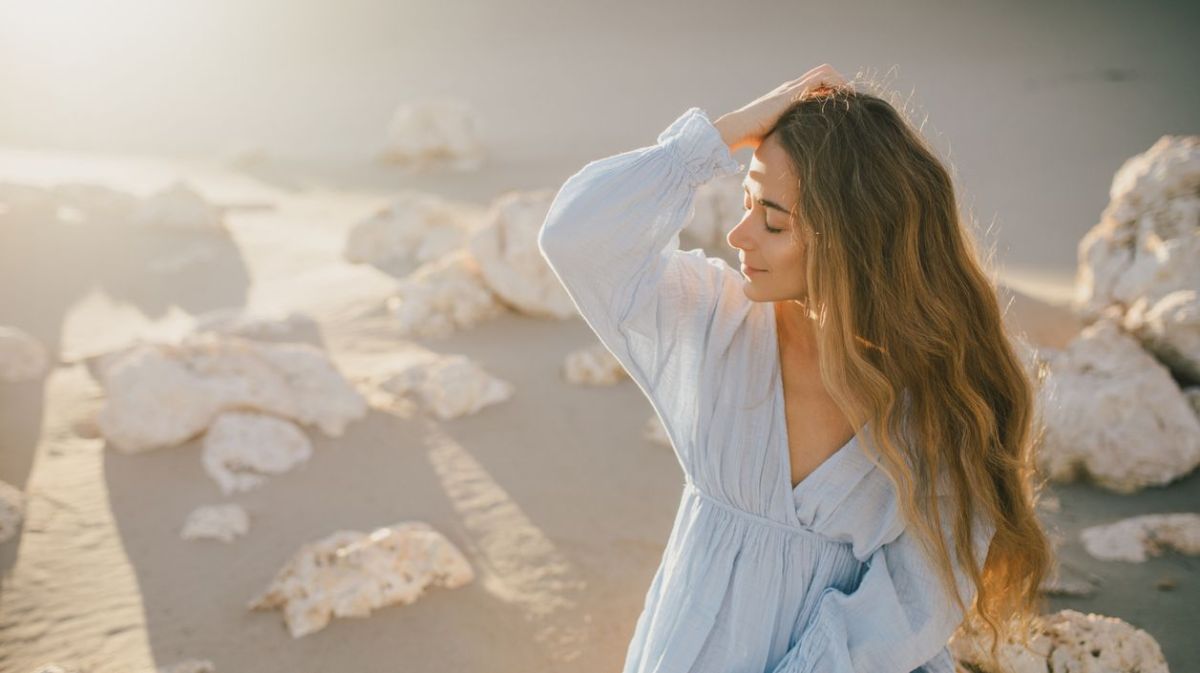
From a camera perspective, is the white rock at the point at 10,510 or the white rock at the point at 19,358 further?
the white rock at the point at 19,358

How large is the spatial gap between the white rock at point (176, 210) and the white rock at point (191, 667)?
226 inches

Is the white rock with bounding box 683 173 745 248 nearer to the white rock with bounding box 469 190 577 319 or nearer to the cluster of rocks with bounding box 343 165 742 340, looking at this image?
the cluster of rocks with bounding box 343 165 742 340

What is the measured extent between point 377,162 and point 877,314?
36.0 ft

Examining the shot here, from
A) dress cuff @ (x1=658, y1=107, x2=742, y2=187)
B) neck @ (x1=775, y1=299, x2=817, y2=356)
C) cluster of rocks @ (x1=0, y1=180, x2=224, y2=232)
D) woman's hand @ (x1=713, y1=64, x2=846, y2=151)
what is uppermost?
woman's hand @ (x1=713, y1=64, x2=846, y2=151)

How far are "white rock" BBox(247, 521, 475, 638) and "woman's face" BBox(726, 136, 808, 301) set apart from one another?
5.86 ft

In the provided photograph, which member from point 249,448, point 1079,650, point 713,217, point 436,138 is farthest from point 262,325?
point 436,138

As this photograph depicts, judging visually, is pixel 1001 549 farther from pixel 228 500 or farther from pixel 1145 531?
pixel 228 500

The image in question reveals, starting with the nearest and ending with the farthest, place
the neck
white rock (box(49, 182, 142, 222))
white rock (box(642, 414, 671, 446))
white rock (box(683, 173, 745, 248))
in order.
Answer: the neck → white rock (box(642, 414, 671, 446)) → white rock (box(683, 173, 745, 248)) → white rock (box(49, 182, 142, 222))

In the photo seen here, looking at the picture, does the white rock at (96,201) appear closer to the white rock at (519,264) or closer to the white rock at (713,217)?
the white rock at (519,264)

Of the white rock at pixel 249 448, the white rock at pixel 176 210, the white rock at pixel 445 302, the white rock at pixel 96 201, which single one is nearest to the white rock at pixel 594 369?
the white rock at pixel 445 302

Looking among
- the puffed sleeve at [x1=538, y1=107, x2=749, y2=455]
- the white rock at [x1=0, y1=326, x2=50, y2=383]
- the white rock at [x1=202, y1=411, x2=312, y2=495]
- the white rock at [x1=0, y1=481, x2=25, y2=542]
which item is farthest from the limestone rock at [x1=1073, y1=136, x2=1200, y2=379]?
the white rock at [x1=0, y1=326, x2=50, y2=383]

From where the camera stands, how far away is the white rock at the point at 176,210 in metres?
7.66

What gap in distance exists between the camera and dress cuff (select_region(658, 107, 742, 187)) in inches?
73.1

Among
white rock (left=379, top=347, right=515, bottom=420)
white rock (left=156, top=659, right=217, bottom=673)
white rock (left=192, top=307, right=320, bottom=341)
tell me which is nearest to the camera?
white rock (left=156, top=659, right=217, bottom=673)
